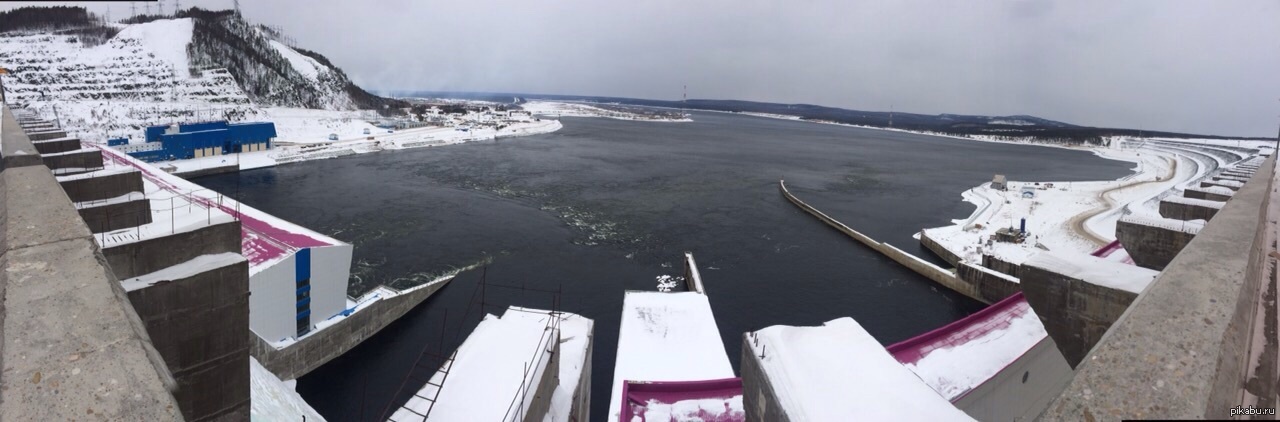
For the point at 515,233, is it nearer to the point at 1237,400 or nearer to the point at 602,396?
the point at 602,396

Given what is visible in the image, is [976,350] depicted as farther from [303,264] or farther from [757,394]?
[303,264]

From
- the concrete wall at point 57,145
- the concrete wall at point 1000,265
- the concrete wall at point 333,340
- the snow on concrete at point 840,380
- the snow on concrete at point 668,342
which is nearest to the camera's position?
the snow on concrete at point 840,380

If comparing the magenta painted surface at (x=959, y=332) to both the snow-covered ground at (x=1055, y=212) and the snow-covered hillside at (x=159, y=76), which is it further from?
the snow-covered hillside at (x=159, y=76)

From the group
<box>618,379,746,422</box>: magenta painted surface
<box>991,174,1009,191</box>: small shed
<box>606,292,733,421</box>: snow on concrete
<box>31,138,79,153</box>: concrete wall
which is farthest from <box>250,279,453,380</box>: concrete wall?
<box>991,174,1009,191</box>: small shed

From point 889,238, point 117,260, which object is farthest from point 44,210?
point 889,238

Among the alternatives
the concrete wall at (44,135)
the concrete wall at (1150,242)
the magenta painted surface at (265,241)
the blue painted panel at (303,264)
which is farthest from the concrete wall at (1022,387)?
the concrete wall at (44,135)

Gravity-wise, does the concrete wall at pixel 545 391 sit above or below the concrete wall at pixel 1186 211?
below

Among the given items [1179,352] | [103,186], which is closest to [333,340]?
[103,186]
